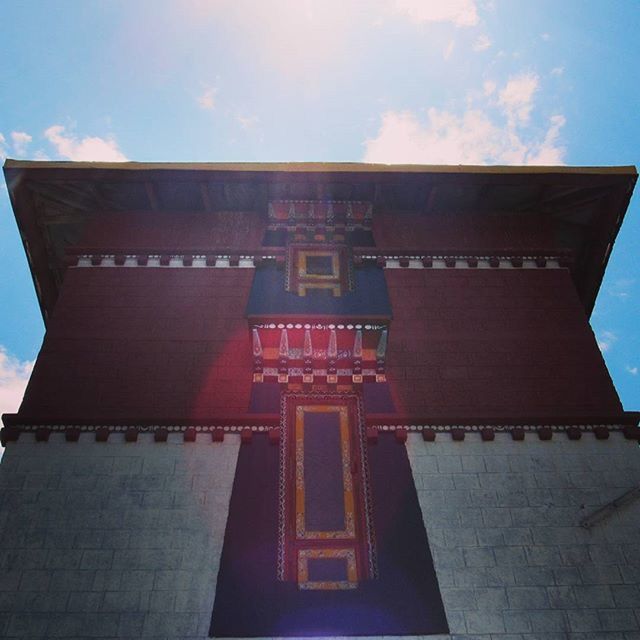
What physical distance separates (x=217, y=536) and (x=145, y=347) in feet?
13.1

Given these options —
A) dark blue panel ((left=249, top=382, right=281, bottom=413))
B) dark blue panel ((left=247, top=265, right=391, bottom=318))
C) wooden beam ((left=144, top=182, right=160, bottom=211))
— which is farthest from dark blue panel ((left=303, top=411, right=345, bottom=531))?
wooden beam ((left=144, top=182, right=160, bottom=211))

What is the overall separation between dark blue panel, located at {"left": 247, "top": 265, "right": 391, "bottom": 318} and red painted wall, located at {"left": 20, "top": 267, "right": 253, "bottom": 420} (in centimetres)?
96

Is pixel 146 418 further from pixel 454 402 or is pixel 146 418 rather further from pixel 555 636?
pixel 555 636

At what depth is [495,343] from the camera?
1053 centimetres

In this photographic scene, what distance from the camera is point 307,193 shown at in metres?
13.3

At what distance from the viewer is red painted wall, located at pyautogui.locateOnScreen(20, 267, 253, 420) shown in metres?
9.34

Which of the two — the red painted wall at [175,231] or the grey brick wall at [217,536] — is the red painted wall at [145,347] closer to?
the grey brick wall at [217,536]

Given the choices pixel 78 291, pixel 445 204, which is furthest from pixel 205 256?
pixel 445 204

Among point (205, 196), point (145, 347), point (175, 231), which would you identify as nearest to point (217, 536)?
point (145, 347)

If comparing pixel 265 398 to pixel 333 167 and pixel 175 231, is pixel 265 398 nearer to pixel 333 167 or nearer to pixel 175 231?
pixel 175 231

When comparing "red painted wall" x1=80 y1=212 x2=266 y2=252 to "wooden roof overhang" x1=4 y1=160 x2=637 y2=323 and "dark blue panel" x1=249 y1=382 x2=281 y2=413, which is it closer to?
"wooden roof overhang" x1=4 y1=160 x2=637 y2=323

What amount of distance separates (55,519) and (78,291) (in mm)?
5064

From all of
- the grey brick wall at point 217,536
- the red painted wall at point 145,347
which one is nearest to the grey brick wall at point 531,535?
the grey brick wall at point 217,536

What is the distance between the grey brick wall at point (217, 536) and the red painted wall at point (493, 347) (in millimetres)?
834
